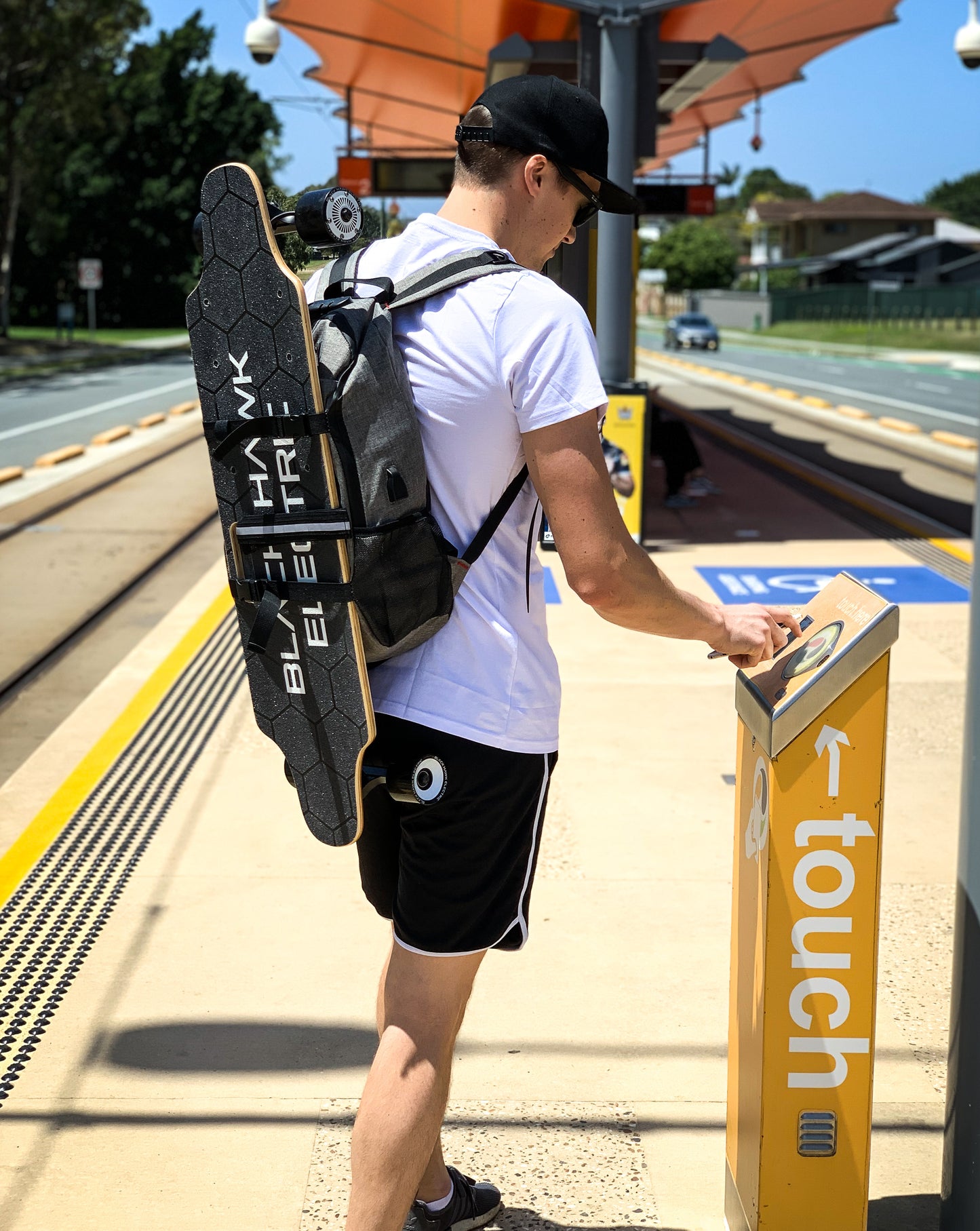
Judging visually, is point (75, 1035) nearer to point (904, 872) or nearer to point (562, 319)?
point (562, 319)

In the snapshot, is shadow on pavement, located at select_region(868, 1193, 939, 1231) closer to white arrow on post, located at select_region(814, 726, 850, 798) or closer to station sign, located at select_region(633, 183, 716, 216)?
white arrow on post, located at select_region(814, 726, 850, 798)

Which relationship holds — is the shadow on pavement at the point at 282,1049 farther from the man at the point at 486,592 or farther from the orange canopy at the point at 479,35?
the orange canopy at the point at 479,35

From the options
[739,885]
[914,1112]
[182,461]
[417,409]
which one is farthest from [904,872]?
[182,461]

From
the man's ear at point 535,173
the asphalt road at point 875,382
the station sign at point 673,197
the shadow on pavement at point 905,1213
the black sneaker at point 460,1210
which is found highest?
the station sign at point 673,197

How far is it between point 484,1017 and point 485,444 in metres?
1.73

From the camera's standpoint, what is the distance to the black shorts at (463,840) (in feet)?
6.27

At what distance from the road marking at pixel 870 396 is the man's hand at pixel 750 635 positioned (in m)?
15.9

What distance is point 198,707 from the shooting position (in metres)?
5.59

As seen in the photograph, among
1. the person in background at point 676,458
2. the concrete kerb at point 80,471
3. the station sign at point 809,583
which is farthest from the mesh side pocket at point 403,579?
the person in background at point 676,458

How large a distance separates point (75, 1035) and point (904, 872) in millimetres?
2346

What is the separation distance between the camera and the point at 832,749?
2045 millimetres

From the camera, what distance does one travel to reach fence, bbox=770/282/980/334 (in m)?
58.5

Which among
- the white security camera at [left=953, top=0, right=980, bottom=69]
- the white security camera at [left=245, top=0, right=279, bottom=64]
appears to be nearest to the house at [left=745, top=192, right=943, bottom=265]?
the white security camera at [left=953, top=0, right=980, bottom=69]

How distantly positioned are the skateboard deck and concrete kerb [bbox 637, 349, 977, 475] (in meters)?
9.34
